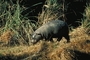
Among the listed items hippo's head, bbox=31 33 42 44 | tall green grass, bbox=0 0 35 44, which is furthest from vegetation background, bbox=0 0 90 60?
hippo's head, bbox=31 33 42 44

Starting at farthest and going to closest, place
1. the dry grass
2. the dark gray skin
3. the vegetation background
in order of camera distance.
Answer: the dry grass < the dark gray skin < the vegetation background

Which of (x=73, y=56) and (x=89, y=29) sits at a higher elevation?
(x=73, y=56)

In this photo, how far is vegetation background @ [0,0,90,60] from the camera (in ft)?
26.1

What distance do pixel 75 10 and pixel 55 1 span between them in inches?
55.9

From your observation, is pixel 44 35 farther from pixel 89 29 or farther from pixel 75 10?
pixel 75 10

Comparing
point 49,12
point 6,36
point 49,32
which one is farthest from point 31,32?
point 49,12

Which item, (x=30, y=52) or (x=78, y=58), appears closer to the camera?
(x=78, y=58)

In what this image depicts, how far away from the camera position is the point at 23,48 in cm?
919

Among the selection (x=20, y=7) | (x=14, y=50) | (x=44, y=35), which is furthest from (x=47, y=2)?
(x=14, y=50)

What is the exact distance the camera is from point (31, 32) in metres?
10.6

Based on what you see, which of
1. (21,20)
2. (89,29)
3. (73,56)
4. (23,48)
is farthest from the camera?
(89,29)

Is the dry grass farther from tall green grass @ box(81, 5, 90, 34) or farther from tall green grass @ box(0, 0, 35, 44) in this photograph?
tall green grass @ box(81, 5, 90, 34)

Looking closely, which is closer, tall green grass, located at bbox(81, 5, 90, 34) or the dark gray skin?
the dark gray skin

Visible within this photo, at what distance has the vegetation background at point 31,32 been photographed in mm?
7949
